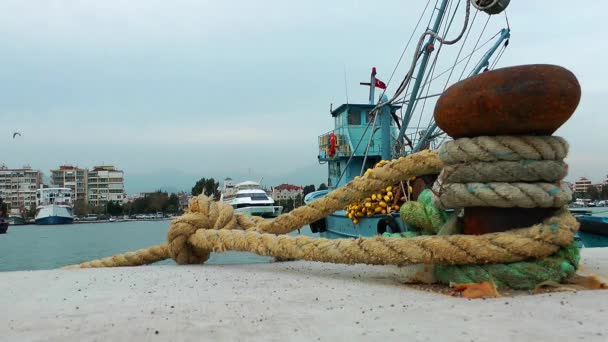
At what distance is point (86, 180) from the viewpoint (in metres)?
140

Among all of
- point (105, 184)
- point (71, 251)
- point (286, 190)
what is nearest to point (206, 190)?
point (71, 251)

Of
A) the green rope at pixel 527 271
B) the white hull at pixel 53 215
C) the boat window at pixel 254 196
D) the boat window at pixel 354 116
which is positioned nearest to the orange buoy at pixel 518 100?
the green rope at pixel 527 271

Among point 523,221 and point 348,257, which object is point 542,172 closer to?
point 523,221

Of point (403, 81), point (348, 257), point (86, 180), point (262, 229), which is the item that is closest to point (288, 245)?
point (348, 257)

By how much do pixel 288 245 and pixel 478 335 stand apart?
6.60 ft

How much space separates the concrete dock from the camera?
6.89 ft

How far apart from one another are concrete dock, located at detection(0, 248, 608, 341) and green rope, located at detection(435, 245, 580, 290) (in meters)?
0.20

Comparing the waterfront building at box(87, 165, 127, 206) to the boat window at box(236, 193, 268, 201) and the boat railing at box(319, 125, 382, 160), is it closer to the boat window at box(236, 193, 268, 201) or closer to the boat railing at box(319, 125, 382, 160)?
the boat window at box(236, 193, 268, 201)

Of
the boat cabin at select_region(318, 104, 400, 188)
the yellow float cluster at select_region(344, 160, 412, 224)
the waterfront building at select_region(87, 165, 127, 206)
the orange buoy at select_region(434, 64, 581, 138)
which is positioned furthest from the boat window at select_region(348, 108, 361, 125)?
the waterfront building at select_region(87, 165, 127, 206)

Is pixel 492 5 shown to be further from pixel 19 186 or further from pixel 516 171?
pixel 19 186

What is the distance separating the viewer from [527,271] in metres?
2.91

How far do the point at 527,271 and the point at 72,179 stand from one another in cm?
15094

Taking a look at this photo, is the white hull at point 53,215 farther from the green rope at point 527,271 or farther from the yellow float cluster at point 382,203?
the green rope at point 527,271

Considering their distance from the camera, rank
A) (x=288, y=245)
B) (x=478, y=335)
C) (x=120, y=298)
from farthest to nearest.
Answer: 1. (x=288, y=245)
2. (x=120, y=298)
3. (x=478, y=335)
